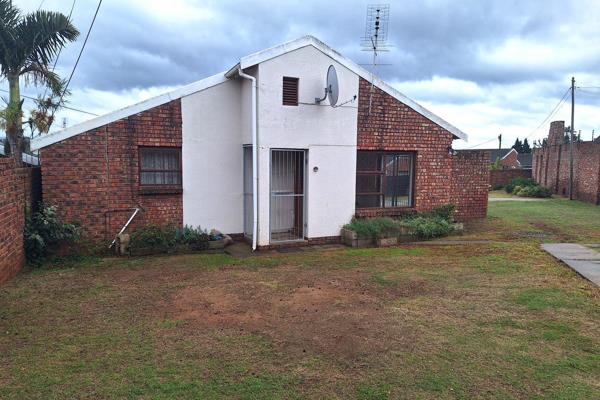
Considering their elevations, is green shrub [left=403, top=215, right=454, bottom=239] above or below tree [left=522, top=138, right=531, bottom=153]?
below

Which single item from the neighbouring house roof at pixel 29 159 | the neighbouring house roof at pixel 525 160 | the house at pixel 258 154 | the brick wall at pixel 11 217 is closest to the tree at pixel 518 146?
the neighbouring house roof at pixel 525 160

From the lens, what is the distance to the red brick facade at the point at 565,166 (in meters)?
21.4

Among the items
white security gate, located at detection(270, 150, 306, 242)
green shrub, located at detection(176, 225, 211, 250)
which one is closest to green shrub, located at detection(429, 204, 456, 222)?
white security gate, located at detection(270, 150, 306, 242)

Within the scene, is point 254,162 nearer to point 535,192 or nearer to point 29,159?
point 29,159

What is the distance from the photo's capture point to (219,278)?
22.9ft

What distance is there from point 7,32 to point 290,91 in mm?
6560

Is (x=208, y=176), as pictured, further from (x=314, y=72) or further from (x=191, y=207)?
(x=314, y=72)

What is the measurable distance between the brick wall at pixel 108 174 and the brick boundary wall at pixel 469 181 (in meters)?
Result: 8.12

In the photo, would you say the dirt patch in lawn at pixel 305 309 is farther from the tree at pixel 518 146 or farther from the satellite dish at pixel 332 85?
the tree at pixel 518 146

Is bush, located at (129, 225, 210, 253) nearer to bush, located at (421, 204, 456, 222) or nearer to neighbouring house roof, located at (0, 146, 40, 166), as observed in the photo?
neighbouring house roof, located at (0, 146, 40, 166)

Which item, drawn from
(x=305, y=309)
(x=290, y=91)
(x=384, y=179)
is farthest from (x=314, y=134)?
(x=305, y=309)

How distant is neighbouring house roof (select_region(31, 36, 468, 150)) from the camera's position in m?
8.12

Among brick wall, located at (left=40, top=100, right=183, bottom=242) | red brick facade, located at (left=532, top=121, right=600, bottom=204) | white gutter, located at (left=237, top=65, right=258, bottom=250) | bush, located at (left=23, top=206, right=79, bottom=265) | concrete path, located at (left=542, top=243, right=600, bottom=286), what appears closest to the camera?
concrete path, located at (left=542, top=243, right=600, bottom=286)

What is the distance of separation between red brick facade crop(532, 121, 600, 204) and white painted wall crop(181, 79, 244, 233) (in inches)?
751
